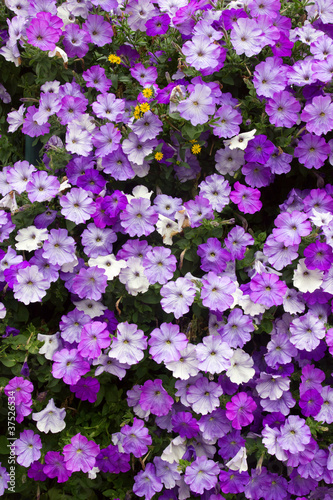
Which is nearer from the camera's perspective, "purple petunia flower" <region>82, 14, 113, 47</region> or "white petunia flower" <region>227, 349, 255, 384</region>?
"white petunia flower" <region>227, 349, 255, 384</region>

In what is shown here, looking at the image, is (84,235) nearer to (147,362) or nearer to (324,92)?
(147,362)

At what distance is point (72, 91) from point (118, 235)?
0.56 metres

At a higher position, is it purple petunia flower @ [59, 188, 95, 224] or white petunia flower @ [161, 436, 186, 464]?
purple petunia flower @ [59, 188, 95, 224]

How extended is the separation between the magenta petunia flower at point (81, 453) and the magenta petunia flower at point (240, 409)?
47 centimetres

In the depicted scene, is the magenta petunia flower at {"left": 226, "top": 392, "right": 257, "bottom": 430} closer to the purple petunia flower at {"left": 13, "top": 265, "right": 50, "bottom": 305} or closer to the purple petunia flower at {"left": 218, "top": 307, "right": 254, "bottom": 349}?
the purple petunia flower at {"left": 218, "top": 307, "right": 254, "bottom": 349}

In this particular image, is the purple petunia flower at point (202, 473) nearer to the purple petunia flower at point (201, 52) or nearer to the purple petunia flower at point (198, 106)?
the purple petunia flower at point (198, 106)

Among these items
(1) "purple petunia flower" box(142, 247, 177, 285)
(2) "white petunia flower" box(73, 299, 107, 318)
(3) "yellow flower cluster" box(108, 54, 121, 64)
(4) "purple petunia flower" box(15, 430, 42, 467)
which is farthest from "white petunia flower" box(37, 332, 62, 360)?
(3) "yellow flower cluster" box(108, 54, 121, 64)

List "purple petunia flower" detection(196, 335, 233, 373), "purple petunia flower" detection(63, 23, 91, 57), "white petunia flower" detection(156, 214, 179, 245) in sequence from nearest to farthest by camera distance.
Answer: "purple petunia flower" detection(196, 335, 233, 373), "white petunia flower" detection(156, 214, 179, 245), "purple petunia flower" detection(63, 23, 91, 57)

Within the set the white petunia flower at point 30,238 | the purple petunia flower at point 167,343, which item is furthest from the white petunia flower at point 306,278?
the white petunia flower at point 30,238

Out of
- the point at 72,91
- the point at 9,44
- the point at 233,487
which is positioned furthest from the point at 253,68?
the point at 233,487

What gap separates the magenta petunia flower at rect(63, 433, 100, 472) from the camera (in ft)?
5.33

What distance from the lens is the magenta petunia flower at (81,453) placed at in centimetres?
162

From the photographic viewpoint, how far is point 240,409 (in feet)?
5.29

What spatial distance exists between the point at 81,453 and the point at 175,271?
69 centimetres
